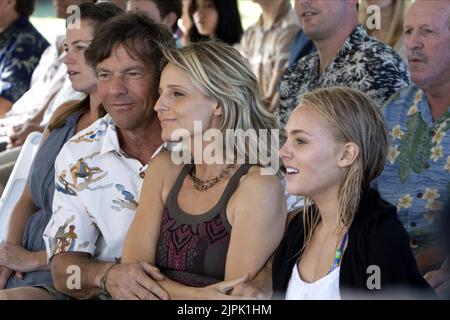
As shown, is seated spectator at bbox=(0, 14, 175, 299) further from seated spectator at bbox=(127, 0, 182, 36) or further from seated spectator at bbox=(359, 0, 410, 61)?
seated spectator at bbox=(127, 0, 182, 36)

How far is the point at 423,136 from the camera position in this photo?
7.57 ft

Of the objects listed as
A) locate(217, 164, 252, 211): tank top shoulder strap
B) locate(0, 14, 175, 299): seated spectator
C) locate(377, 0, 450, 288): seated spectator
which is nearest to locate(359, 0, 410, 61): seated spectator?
locate(377, 0, 450, 288): seated spectator

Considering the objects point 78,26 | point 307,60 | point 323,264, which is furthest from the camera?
point 307,60

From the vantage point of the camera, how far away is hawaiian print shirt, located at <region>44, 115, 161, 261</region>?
7.29 feet

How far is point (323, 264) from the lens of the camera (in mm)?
1771

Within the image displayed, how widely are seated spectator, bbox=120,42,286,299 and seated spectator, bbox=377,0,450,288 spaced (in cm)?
47

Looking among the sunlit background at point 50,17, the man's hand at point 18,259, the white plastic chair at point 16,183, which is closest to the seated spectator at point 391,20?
the white plastic chair at point 16,183

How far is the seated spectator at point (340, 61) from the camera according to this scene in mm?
2625

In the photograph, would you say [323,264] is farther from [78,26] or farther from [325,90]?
[78,26]

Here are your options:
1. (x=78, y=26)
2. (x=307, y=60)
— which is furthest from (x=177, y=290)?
(x=307, y=60)

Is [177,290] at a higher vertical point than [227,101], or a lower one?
lower

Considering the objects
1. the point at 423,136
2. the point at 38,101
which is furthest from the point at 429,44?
the point at 38,101

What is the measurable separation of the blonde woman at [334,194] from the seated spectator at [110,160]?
55cm
